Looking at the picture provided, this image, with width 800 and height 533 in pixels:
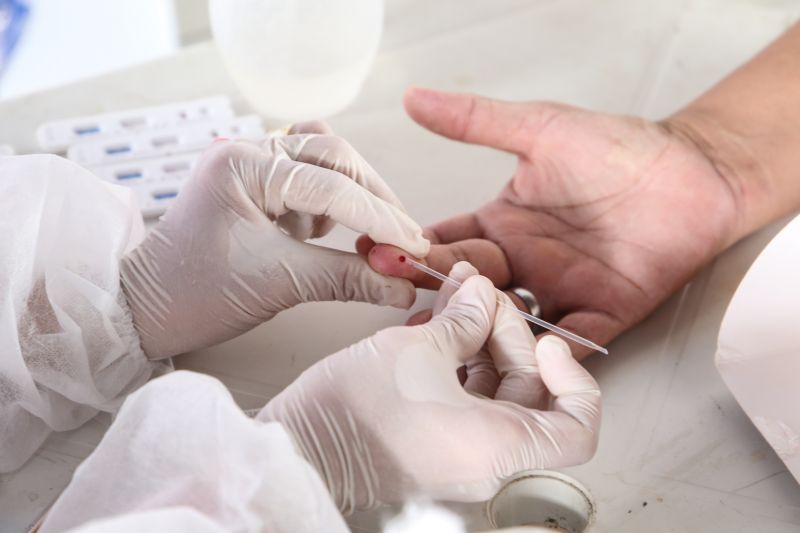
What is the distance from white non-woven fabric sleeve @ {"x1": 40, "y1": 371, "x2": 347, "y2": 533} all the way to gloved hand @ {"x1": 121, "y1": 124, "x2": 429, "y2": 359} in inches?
8.7

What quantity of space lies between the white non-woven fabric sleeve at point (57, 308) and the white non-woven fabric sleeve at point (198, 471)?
0.68 feet

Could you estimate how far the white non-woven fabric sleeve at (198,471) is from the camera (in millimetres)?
Result: 615

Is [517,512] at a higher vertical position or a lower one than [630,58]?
lower

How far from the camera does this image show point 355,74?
1308mm

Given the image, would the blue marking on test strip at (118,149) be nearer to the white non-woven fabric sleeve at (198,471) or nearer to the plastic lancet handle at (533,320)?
the plastic lancet handle at (533,320)

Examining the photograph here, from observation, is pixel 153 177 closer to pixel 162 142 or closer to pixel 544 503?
pixel 162 142

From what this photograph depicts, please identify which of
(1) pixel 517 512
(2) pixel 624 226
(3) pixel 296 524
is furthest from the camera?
(2) pixel 624 226

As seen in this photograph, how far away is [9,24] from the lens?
1.94m

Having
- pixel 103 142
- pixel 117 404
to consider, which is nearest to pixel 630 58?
pixel 103 142

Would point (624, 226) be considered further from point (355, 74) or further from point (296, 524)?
point (296, 524)

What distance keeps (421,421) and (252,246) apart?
0.28 meters

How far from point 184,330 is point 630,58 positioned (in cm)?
97

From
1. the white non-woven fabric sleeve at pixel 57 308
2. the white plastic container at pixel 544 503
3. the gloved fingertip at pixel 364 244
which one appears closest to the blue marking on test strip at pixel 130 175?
the white non-woven fabric sleeve at pixel 57 308

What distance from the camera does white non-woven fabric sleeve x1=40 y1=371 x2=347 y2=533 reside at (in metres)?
0.62
